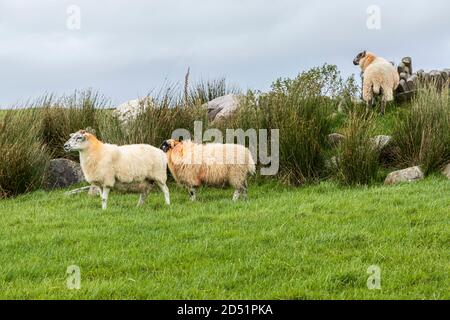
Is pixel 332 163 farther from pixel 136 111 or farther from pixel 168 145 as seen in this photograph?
pixel 136 111

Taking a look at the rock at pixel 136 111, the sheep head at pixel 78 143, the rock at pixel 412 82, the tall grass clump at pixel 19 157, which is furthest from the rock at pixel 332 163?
the rock at pixel 412 82

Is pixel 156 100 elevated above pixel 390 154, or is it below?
above

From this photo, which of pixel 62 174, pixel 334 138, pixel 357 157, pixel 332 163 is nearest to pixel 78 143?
pixel 62 174

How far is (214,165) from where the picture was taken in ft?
40.4

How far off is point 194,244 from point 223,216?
171 cm

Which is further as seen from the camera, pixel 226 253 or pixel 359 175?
pixel 359 175

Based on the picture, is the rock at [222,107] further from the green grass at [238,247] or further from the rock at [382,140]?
the green grass at [238,247]

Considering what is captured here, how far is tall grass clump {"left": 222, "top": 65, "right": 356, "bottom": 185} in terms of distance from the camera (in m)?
14.5

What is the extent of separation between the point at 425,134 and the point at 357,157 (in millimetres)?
2120

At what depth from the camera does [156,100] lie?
651 inches

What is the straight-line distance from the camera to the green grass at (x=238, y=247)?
7.43m
